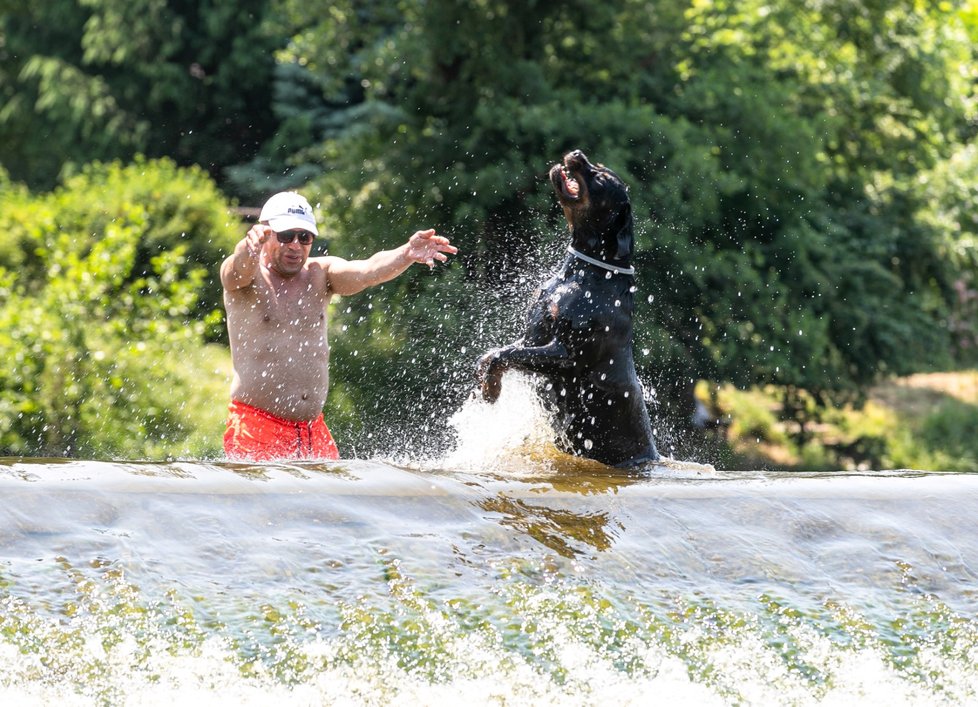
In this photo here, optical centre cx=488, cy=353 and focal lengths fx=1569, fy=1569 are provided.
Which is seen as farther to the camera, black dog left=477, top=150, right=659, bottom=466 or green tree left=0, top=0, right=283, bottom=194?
green tree left=0, top=0, right=283, bottom=194

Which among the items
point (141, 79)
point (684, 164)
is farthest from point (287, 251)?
point (141, 79)

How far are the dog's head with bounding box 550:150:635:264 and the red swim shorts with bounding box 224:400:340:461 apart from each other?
1450 millimetres

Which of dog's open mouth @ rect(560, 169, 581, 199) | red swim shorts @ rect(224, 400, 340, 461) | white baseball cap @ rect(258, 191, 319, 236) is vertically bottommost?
red swim shorts @ rect(224, 400, 340, 461)

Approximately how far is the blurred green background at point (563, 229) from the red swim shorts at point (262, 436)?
8.49 ft

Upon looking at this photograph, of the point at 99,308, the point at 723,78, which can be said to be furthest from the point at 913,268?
the point at 99,308

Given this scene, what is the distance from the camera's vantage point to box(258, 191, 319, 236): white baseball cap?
21.4ft

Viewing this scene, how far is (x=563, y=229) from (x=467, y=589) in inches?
312

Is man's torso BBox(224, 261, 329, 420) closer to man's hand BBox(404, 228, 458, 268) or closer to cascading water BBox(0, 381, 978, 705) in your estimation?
man's hand BBox(404, 228, 458, 268)

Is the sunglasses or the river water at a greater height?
the sunglasses

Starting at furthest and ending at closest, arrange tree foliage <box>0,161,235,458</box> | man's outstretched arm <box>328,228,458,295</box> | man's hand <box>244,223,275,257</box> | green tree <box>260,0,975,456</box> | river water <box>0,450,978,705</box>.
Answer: green tree <box>260,0,975,456</box>, tree foliage <box>0,161,235,458</box>, man's outstretched arm <box>328,228,458,295</box>, man's hand <box>244,223,275,257</box>, river water <box>0,450,978,705</box>

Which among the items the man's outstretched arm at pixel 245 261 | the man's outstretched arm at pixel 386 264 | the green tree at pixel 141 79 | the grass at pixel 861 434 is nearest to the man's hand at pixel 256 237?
the man's outstretched arm at pixel 245 261

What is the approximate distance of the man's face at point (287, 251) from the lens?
21.6 feet

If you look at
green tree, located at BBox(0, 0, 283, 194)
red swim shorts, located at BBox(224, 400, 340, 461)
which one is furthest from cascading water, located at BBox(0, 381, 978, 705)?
green tree, located at BBox(0, 0, 283, 194)

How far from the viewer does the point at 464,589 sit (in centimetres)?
479
